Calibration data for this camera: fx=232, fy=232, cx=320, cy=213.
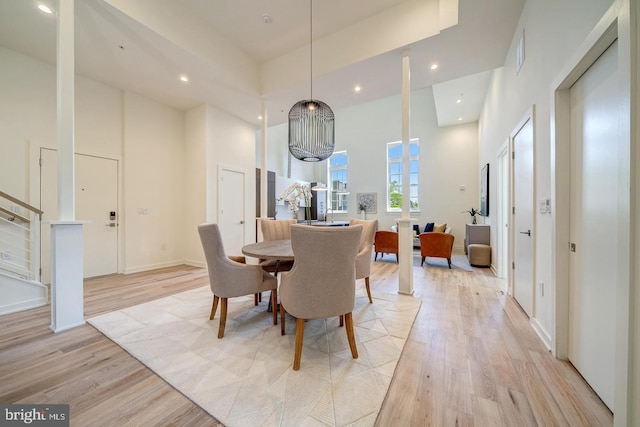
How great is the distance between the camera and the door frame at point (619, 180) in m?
0.95

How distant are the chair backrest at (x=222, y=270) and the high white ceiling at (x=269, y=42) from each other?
2529 mm

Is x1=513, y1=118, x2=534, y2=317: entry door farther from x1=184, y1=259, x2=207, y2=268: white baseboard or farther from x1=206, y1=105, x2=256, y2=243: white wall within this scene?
x1=184, y1=259, x2=207, y2=268: white baseboard

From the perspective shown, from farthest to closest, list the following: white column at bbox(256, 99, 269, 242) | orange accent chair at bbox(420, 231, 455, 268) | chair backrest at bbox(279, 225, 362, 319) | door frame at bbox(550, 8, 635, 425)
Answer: orange accent chair at bbox(420, 231, 455, 268) → white column at bbox(256, 99, 269, 242) → chair backrest at bbox(279, 225, 362, 319) → door frame at bbox(550, 8, 635, 425)

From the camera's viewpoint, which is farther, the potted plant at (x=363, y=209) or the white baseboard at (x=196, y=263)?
the potted plant at (x=363, y=209)

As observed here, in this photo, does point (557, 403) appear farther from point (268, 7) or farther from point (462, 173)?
point (462, 173)

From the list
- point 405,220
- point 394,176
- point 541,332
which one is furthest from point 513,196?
point 394,176

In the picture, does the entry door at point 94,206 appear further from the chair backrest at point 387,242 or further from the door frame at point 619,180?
the door frame at point 619,180

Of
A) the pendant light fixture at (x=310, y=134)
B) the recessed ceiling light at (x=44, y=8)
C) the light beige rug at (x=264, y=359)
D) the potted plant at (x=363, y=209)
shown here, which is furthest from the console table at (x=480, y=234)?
the recessed ceiling light at (x=44, y=8)

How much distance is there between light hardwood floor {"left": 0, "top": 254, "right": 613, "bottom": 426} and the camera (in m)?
1.20

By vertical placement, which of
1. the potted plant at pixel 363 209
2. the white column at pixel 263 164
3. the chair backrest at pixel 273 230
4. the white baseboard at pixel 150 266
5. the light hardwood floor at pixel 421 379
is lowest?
the light hardwood floor at pixel 421 379

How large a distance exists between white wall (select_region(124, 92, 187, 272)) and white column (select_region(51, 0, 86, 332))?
2196mm

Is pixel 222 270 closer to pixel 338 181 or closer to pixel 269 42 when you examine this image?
pixel 269 42

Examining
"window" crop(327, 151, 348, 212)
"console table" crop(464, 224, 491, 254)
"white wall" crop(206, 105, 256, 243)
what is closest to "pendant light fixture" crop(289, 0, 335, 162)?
"white wall" crop(206, 105, 256, 243)

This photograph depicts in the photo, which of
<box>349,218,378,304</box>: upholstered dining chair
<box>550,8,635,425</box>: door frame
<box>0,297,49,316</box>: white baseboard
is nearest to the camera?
<box>550,8,635,425</box>: door frame
